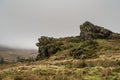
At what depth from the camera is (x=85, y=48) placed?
202 ft

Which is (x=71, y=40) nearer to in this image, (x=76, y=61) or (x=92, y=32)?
(x=92, y=32)

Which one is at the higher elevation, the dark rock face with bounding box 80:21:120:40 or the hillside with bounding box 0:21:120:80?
the dark rock face with bounding box 80:21:120:40

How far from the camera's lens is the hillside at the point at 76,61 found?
2584 cm

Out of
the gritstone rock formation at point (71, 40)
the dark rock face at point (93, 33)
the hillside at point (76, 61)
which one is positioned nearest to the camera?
the hillside at point (76, 61)

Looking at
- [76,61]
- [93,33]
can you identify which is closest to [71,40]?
[93,33]

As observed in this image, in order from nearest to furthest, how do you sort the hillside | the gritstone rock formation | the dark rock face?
the hillside, the gritstone rock formation, the dark rock face

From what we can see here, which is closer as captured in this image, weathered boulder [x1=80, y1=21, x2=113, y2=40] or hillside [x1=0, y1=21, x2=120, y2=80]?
hillside [x1=0, y1=21, x2=120, y2=80]

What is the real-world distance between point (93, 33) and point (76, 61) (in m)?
41.0

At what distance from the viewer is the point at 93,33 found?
3201 inches

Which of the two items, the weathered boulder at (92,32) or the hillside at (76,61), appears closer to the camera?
the hillside at (76,61)

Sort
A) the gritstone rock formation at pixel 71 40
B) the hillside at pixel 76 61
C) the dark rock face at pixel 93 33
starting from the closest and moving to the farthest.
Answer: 1. the hillside at pixel 76 61
2. the gritstone rock formation at pixel 71 40
3. the dark rock face at pixel 93 33

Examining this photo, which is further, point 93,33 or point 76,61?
point 93,33

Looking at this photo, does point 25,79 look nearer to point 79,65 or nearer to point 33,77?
point 33,77

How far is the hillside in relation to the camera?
2584cm
